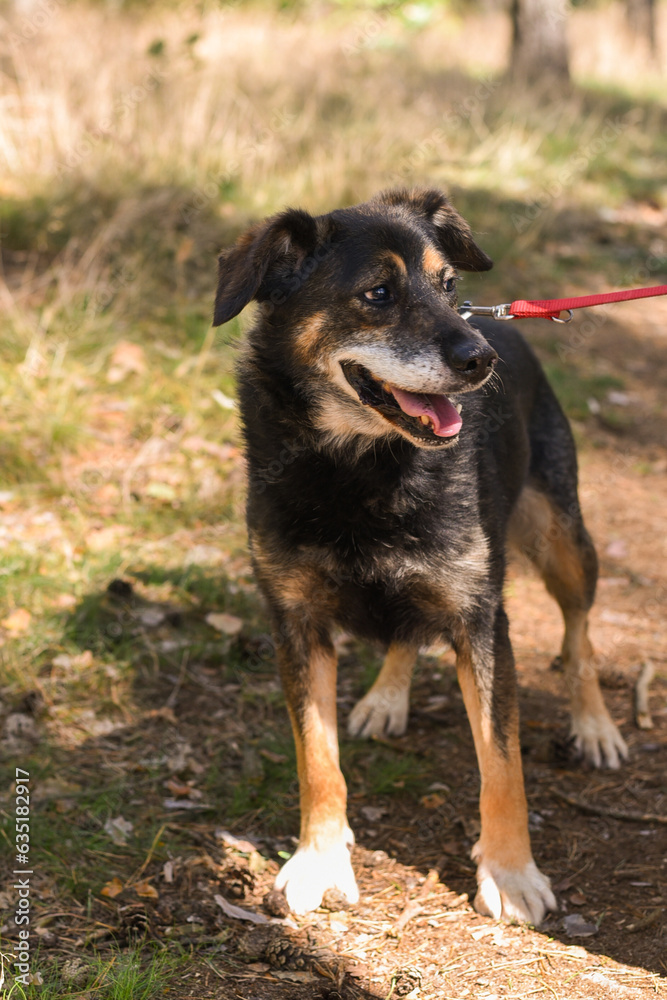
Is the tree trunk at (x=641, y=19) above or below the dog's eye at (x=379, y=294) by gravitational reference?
below

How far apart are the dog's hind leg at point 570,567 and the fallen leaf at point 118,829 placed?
73.3 inches

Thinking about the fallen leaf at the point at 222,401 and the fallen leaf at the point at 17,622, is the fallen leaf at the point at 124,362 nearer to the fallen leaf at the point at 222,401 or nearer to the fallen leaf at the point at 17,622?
the fallen leaf at the point at 222,401

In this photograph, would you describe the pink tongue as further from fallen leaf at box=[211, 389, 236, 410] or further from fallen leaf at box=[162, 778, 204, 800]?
fallen leaf at box=[211, 389, 236, 410]

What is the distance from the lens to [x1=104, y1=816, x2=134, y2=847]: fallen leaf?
10.7 ft

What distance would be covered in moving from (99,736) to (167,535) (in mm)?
1527

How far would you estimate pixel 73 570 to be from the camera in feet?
15.3

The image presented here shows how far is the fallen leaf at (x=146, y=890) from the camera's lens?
3018mm

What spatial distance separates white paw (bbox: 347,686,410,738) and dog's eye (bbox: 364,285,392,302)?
186 cm

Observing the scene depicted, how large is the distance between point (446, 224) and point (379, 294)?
63 cm

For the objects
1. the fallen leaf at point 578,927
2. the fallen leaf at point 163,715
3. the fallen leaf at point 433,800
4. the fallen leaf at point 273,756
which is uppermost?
the fallen leaf at point 578,927

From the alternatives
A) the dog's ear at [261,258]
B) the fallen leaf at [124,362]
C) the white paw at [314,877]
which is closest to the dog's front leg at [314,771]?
the white paw at [314,877]

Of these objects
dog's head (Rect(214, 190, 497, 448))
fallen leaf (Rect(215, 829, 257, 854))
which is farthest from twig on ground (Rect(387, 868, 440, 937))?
dog's head (Rect(214, 190, 497, 448))

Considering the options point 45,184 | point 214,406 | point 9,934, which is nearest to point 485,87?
point 45,184

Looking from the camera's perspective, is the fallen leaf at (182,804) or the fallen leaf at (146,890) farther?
the fallen leaf at (182,804)
